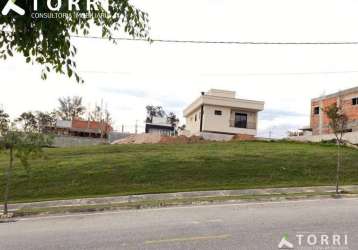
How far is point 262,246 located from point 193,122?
156 ft

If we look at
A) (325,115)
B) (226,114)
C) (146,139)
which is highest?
(325,115)

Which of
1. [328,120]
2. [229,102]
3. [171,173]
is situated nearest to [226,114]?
[229,102]

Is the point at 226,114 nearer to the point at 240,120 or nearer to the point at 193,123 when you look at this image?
the point at 240,120

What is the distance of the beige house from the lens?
159 ft

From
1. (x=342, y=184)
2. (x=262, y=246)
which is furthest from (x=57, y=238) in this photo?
(x=342, y=184)

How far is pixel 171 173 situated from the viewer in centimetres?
2055

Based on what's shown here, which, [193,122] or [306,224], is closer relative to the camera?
[306,224]

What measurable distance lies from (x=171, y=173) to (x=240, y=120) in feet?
101

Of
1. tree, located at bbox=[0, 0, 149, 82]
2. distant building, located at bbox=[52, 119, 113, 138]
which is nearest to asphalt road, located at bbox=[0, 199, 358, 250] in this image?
tree, located at bbox=[0, 0, 149, 82]

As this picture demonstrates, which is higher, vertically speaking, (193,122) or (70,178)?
(193,122)

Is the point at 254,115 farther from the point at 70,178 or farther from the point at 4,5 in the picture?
the point at 4,5

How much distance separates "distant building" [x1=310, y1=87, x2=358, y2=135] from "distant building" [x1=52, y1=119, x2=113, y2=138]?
3600cm

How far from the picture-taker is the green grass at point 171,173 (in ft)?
59.9

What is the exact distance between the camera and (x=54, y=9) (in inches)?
114
